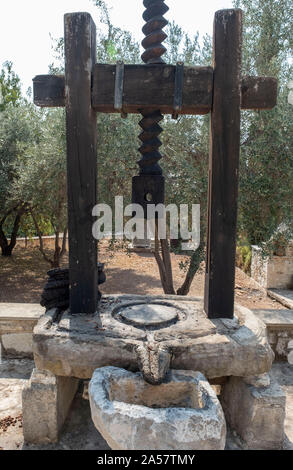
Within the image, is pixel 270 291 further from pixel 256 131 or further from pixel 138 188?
pixel 138 188

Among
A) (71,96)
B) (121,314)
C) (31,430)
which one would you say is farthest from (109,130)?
(31,430)

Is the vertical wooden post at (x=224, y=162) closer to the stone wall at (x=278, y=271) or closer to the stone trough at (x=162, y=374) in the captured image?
the stone trough at (x=162, y=374)

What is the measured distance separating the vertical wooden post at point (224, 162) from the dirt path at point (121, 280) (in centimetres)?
421

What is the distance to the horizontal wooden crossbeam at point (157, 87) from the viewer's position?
301 cm

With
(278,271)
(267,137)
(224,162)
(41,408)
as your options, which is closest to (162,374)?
(41,408)

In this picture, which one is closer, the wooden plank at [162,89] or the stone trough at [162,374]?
the stone trough at [162,374]

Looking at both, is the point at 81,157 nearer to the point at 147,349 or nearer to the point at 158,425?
the point at 147,349

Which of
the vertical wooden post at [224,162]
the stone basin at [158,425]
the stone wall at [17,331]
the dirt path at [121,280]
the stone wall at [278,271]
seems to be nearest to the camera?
the stone basin at [158,425]

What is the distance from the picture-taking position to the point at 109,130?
595 cm

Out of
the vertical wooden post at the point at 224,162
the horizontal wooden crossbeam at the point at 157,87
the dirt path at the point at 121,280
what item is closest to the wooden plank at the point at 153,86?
the horizontal wooden crossbeam at the point at 157,87

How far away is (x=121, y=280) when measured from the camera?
32.5ft

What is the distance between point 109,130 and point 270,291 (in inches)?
217

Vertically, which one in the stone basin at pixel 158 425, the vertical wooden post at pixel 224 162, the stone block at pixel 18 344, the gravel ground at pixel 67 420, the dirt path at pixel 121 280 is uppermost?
the vertical wooden post at pixel 224 162

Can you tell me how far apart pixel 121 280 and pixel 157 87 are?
7373mm
